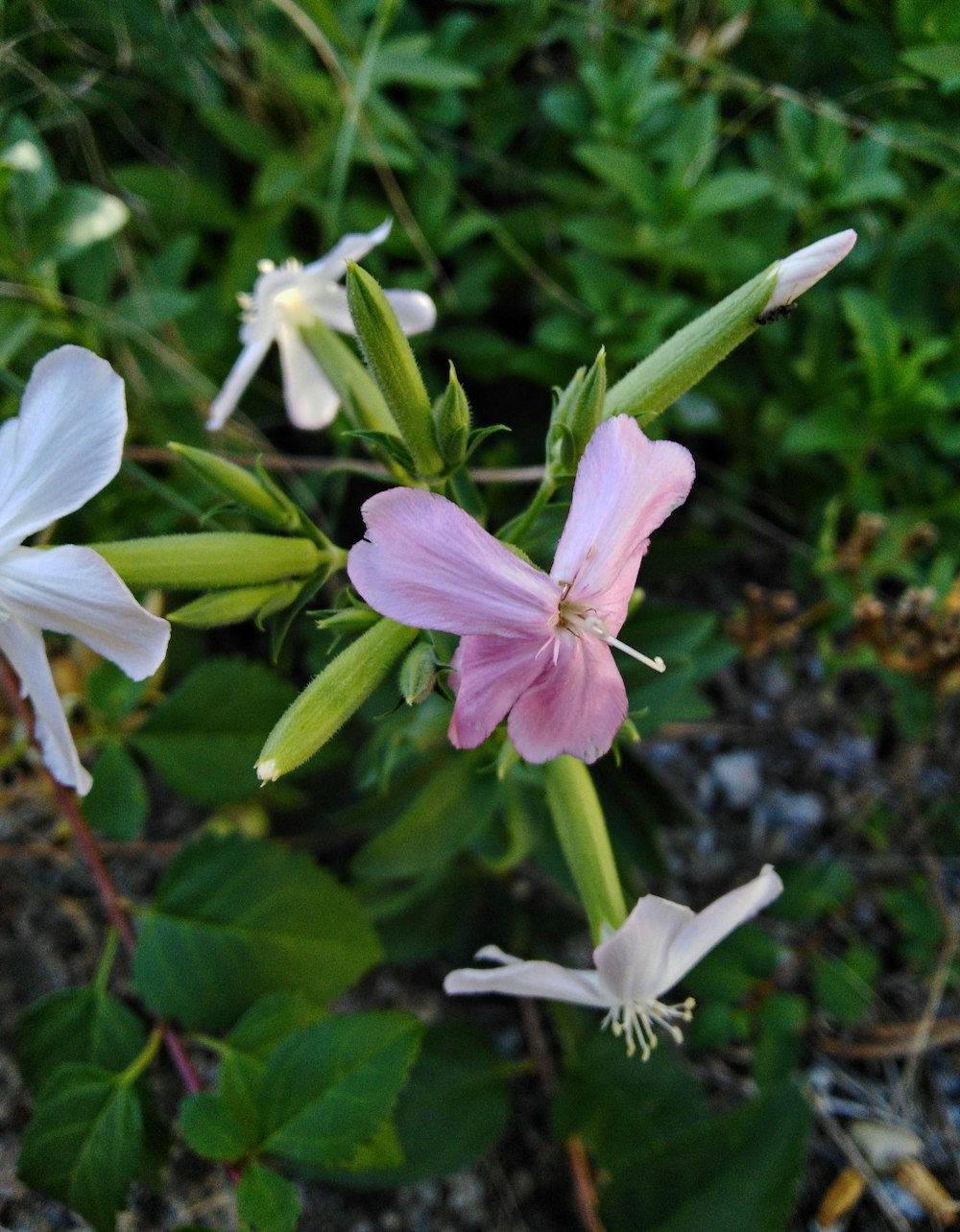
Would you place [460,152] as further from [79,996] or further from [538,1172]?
[538,1172]

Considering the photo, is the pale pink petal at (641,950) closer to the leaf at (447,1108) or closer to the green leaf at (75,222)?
the leaf at (447,1108)

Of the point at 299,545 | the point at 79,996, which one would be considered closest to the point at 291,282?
the point at 299,545

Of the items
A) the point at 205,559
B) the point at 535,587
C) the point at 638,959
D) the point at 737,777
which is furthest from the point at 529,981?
the point at 737,777

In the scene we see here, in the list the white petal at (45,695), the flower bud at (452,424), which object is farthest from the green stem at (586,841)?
the white petal at (45,695)

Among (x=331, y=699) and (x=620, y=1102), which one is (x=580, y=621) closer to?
(x=331, y=699)

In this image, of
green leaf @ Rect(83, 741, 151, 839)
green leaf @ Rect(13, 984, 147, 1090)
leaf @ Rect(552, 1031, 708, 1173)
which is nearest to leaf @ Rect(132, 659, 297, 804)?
green leaf @ Rect(83, 741, 151, 839)
